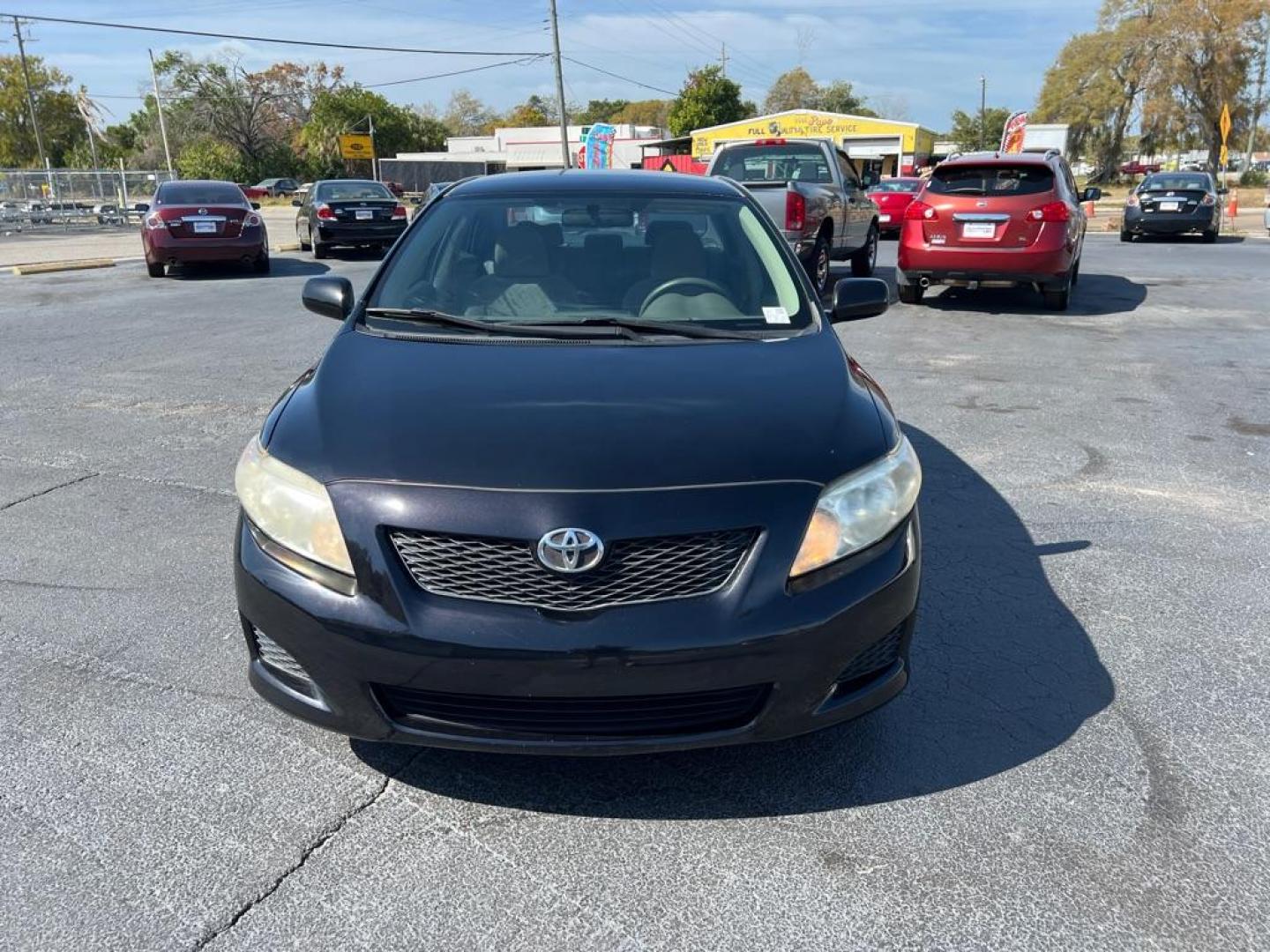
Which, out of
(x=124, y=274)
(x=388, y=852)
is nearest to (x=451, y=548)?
(x=388, y=852)

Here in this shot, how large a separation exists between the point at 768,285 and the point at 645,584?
71.1 inches

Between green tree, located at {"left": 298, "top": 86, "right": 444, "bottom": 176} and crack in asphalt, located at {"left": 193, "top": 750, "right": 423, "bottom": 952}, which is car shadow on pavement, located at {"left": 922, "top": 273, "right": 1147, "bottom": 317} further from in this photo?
green tree, located at {"left": 298, "top": 86, "right": 444, "bottom": 176}

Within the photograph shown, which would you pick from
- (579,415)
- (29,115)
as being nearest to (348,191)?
(579,415)

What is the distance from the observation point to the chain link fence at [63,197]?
3189 cm

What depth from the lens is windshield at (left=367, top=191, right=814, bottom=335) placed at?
372 cm

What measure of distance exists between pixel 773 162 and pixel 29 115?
84.3 m

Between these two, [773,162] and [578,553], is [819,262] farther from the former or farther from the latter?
[578,553]

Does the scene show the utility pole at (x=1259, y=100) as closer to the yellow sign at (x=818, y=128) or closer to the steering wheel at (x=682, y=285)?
the yellow sign at (x=818, y=128)

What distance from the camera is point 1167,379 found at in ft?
26.4

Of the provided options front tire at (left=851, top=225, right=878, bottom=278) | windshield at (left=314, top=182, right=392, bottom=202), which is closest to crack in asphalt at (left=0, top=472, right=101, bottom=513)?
front tire at (left=851, top=225, right=878, bottom=278)

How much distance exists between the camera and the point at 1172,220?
21.3 m

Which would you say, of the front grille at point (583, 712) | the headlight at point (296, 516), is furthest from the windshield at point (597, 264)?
the front grille at point (583, 712)

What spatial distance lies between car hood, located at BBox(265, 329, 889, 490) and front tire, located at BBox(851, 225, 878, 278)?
11601mm

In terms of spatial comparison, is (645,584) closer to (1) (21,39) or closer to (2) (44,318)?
(2) (44,318)
